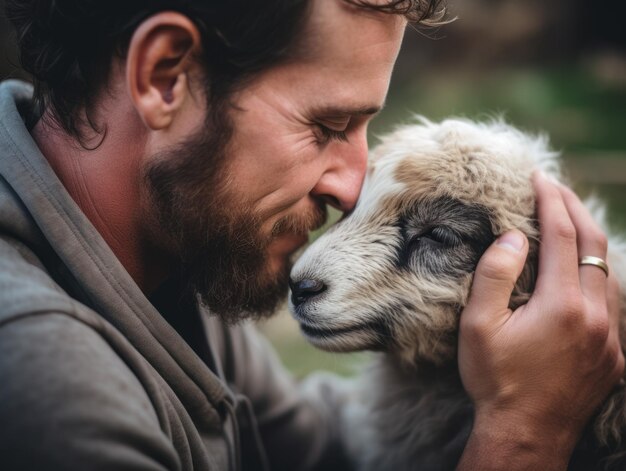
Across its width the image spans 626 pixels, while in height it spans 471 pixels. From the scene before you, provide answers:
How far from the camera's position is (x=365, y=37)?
202cm

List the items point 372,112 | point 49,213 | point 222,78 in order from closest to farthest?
1. point 49,213
2. point 222,78
3. point 372,112

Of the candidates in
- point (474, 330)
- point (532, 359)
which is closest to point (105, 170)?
point (474, 330)

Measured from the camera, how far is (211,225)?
217 cm

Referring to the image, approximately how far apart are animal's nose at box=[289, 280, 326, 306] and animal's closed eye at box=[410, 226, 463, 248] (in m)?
0.42

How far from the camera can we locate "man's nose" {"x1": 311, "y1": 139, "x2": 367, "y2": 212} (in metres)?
2.29

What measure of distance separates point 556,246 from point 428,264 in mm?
457

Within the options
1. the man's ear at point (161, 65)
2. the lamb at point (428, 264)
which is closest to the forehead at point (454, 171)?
the lamb at point (428, 264)

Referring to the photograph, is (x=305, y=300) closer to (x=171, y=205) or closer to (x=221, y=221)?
(x=221, y=221)

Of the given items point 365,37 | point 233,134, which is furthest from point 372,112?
point 233,134

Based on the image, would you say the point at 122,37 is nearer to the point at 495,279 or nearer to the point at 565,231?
the point at 495,279

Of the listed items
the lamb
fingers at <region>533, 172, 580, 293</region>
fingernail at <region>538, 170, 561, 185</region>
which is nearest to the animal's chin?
the lamb

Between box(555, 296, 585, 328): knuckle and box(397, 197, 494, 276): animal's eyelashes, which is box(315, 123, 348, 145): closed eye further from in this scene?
box(555, 296, 585, 328): knuckle

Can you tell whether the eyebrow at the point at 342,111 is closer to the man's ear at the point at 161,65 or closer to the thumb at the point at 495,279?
the man's ear at the point at 161,65

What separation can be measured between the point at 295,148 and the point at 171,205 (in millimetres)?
465
